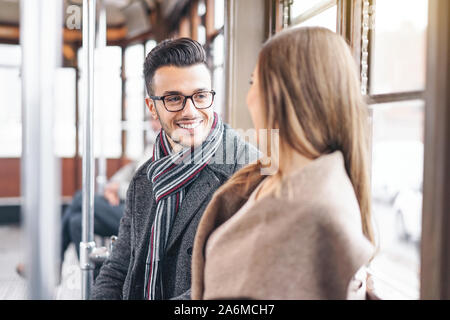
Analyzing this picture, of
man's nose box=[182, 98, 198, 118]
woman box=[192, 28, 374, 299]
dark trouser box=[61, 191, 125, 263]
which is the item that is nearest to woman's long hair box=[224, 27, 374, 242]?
woman box=[192, 28, 374, 299]

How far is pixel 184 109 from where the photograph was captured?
776 millimetres

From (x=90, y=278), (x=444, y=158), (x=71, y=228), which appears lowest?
(x=71, y=228)

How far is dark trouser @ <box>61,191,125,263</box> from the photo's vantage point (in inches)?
45.9

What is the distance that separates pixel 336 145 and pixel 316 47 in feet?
0.46

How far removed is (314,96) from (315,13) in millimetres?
237

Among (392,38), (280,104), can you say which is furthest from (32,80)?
(392,38)

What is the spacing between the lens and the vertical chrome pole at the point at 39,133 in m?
0.49

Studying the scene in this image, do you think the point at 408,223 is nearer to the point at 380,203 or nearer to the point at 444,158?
the point at 380,203

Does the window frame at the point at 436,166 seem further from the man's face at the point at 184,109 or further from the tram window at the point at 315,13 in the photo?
the man's face at the point at 184,109

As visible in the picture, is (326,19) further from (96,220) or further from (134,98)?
(96,220)

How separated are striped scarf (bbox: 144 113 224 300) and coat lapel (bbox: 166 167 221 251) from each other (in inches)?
0.4

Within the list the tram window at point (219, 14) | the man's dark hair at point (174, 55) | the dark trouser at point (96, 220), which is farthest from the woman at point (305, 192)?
the dark trouser at point (96, 220)

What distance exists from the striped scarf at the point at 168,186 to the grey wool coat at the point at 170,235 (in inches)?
0.4
